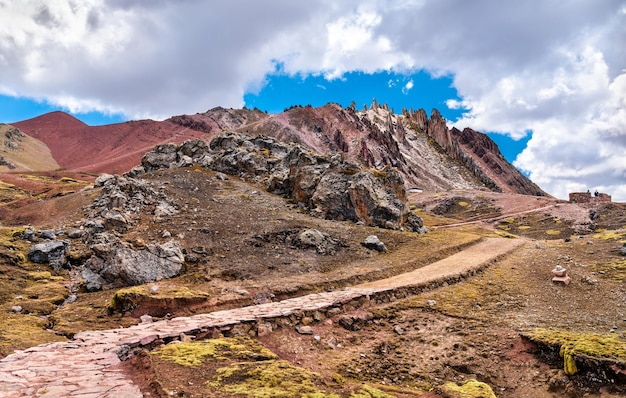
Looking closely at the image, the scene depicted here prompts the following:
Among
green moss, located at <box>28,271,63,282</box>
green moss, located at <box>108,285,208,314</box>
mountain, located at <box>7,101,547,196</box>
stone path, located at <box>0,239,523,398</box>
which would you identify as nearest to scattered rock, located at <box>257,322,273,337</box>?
stone path, located at <box>0,239,523,398</box>

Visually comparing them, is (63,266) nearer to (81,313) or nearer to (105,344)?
(81,313)

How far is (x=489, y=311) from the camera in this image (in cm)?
1647

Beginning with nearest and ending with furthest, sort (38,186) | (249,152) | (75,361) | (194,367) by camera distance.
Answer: (194,367) → (75,361) → (249,152) → (38,186)

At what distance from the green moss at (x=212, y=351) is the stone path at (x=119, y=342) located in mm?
1090

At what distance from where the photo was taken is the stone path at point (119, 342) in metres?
Answer: 8.27

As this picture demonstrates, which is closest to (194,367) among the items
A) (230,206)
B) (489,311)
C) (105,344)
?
(105,344)

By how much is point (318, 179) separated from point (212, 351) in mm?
33863

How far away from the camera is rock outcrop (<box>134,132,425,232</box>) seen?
39.4 m

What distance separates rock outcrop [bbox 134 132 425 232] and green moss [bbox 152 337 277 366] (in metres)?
28.0

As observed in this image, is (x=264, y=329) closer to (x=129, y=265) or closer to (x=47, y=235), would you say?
(x=129, y=265)

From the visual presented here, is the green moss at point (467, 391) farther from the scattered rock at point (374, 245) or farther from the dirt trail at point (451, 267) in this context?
the scattered rock at point (374, 245)

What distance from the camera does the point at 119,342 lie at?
11812 millimetres

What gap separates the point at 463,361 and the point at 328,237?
1856 centimetres

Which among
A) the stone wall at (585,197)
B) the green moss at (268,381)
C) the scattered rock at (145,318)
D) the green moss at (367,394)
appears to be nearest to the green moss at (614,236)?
the green moss at (367,394)
